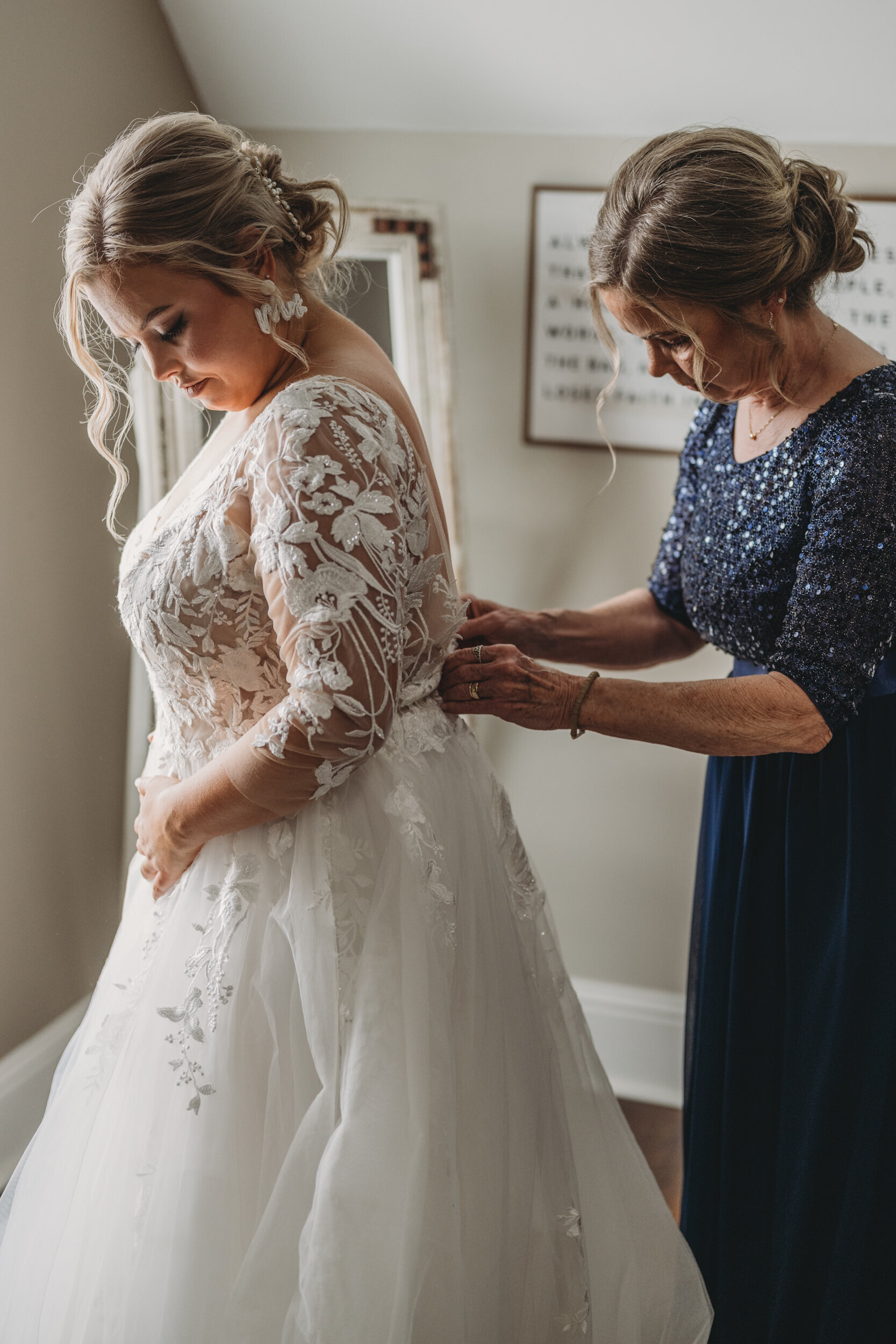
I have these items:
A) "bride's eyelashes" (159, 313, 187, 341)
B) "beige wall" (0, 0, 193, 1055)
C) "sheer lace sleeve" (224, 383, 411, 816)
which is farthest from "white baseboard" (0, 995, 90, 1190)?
"bride's eyelashes" (159, 313, 187, 341)

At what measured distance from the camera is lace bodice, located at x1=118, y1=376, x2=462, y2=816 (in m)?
0.94

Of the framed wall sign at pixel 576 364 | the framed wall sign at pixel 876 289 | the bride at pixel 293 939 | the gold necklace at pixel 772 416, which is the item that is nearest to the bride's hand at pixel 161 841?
the bride at pixel 293 939

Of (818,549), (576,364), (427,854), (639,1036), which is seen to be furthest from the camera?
(639,1036)

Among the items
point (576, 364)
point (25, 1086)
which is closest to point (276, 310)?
point (576, 364)

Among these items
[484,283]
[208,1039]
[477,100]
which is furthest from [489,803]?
[477,100]

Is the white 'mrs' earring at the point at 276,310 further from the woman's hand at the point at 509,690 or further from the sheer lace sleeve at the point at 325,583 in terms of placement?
the woman's hand at the point at 509,690

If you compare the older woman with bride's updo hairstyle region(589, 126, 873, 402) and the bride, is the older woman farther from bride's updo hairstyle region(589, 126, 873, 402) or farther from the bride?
the bride

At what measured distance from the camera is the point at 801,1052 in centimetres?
135

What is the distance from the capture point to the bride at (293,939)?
3.05 ft

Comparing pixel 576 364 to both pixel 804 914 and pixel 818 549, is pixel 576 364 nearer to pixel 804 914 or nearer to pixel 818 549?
pixel 818 549

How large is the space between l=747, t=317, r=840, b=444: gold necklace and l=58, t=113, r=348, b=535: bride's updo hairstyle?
0.65 meters

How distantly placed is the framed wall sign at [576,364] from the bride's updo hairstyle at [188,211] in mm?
1032

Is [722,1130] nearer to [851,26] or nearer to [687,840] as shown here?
[687,840]

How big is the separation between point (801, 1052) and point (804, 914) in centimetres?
19
